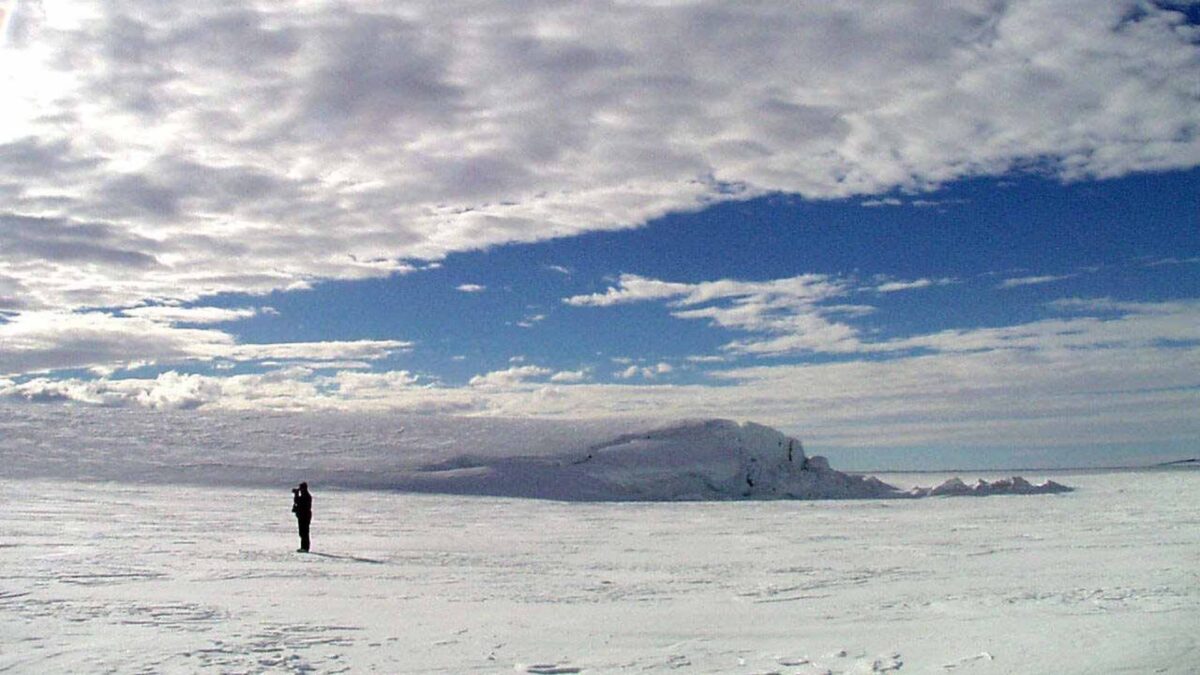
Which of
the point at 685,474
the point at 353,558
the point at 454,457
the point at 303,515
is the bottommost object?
the point at 353,558

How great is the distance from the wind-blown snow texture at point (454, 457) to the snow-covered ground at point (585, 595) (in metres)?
12.8

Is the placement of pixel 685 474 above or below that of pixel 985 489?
above

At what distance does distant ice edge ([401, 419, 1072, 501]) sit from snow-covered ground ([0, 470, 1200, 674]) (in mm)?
12447

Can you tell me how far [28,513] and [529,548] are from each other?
10.9 meters

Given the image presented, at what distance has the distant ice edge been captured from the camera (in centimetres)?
3591

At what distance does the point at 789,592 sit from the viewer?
12.4m

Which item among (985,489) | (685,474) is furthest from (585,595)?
(985,489)

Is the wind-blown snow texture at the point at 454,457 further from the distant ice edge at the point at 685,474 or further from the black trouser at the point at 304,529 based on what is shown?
the black trouser at the point at 304,529

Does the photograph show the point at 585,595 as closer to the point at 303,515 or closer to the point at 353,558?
the point at 353,558

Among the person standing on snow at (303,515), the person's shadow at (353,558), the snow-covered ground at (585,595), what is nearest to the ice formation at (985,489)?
the snow-covered ground at (585,595)

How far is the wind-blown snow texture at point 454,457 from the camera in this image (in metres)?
36.2

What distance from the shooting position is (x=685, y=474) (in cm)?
3859

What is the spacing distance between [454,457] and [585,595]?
1093 inches

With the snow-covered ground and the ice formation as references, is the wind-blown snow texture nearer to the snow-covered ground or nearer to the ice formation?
the ice formation
